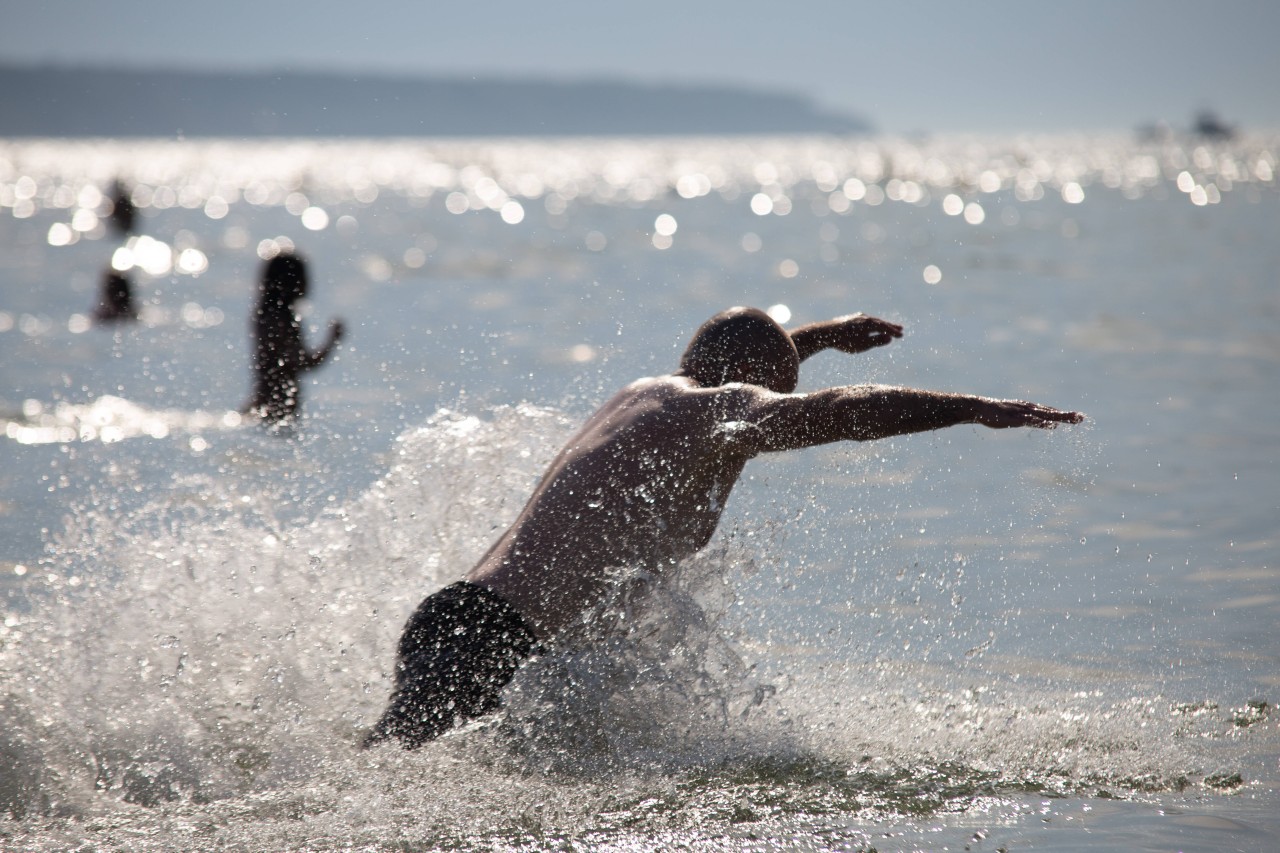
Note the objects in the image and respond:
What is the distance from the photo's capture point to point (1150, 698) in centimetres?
488

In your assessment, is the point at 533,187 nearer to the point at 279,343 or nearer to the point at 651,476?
the point at 279,343

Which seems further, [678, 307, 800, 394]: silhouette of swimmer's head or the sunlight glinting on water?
the sunlight glinting on water

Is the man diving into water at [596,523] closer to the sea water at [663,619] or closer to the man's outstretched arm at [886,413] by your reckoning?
the man's outstretched arm at [886,413]

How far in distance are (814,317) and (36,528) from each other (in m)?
12.0

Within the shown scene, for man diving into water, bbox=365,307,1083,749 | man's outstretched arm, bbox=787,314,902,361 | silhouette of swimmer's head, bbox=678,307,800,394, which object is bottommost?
man diving into water, bbox=365,307,1083,749

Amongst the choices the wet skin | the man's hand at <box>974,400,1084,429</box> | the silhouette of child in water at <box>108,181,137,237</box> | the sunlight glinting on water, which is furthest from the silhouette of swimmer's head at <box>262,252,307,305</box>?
the sunlight glinting on water

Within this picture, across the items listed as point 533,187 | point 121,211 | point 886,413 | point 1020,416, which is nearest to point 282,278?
point 886,413

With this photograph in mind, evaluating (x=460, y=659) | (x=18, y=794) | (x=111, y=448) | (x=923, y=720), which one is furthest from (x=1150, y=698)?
(x=111, y=448)

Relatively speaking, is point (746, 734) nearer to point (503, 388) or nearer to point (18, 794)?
point (18, 794)

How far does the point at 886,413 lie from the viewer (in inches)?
154

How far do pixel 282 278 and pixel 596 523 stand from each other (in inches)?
231

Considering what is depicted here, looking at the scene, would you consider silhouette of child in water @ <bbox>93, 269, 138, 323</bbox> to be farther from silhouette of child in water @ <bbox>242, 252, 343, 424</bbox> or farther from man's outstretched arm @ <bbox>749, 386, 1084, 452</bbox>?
man's outstretched arm @ <bbox>749, 386, 1084, 452</bbox>

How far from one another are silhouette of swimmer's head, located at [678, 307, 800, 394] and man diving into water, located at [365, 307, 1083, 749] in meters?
0.07

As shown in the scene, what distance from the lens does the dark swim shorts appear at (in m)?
4.14
